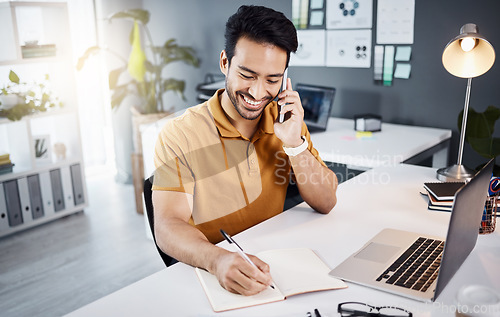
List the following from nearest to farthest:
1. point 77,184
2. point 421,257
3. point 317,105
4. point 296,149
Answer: point 421,257, point 296,149, point 317,105, point 77,184

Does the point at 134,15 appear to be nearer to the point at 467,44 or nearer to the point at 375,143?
the point at 375,143

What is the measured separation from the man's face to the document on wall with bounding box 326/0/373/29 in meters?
1.67

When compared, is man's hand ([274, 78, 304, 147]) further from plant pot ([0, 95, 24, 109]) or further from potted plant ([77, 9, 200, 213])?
plant pot ([0, 95, 24, 109])

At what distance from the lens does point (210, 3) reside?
3.65 metres

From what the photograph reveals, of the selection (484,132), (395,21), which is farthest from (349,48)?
(484,132)

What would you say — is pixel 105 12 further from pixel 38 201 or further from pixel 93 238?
pixel 93 238

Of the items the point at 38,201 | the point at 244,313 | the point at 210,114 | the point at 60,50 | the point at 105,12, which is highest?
the point at 105,12

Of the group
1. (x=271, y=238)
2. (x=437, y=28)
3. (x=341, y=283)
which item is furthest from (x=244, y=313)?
(x=437, y=28)

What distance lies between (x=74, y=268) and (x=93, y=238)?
1.44 ft

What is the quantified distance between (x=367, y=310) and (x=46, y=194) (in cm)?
304

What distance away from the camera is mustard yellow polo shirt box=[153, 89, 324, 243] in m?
1.52

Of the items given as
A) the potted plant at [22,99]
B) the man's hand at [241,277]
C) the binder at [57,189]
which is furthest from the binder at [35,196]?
the man's hand at [241,277]

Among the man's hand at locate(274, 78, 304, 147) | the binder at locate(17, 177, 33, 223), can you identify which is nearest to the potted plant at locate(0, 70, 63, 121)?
the binder at locate(17, 177, 33, 223)

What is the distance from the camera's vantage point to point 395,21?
286 cm
